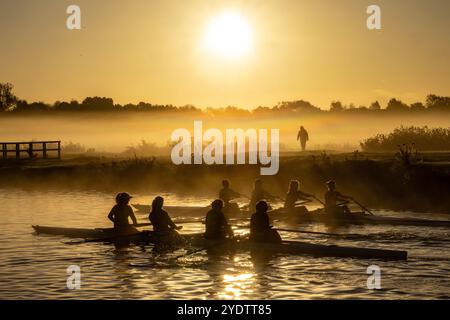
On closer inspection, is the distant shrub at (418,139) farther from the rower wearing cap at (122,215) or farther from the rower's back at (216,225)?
the rower's back at (216,225)

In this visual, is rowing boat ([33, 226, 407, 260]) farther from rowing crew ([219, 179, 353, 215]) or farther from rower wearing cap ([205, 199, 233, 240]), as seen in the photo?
rowing crew ([219, 179, 353, 215])

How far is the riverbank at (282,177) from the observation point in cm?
3781

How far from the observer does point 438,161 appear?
41062 mm

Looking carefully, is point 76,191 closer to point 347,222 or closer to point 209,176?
point 209,176

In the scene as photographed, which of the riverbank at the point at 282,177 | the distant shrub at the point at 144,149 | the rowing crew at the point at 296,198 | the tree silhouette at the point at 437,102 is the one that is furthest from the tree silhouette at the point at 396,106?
the rowing crew at the point at 296,198

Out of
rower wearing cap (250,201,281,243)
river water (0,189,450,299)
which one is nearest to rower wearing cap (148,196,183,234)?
river water (0,189,450,299)

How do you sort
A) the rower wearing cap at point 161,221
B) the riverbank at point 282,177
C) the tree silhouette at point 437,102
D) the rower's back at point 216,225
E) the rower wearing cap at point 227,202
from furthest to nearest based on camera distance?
the tree silhouette at point 437,102 < the riverbank at point 282,177 < the rower wearing cap at point 227,202 < the rower wearing cap at point 161,221 < the rower's back at point 216,225

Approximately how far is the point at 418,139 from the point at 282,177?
674 inches

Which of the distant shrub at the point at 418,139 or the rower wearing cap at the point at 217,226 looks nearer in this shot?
the rower wearing cap at the point at 217,226

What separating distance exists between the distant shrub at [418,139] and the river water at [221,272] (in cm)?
3064

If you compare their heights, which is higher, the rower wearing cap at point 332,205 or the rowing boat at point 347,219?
the rower wearing cap at point 332,205

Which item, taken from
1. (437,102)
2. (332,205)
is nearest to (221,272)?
(332,205)
